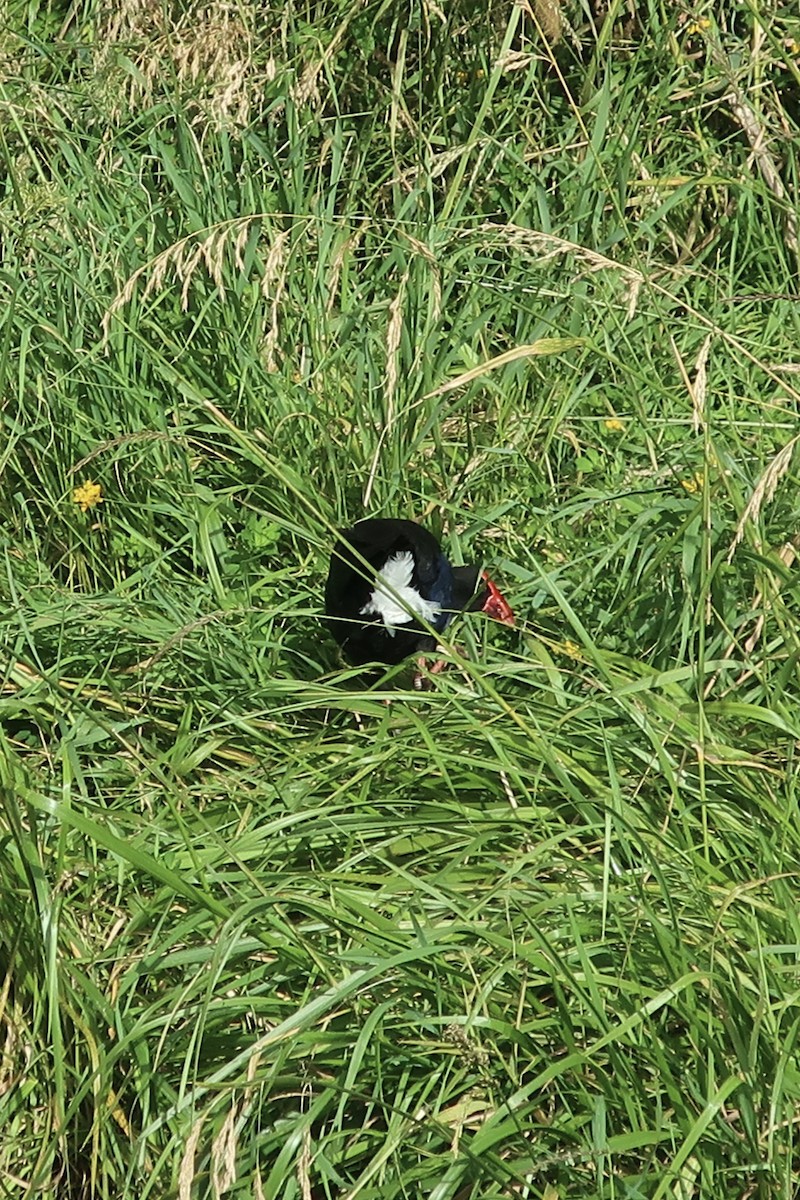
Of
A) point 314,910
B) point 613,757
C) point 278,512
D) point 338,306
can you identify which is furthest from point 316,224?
point 314,910

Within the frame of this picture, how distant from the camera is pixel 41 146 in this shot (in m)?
3.60

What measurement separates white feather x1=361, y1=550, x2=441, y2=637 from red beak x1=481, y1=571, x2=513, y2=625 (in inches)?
5.3

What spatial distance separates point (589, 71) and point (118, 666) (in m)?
1.77

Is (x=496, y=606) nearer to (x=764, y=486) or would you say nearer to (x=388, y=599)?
(x=388, y=599)

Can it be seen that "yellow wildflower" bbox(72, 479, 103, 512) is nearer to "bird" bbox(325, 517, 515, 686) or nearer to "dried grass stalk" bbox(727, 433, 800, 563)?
"bird" bbox(325, 517, 515, 686)

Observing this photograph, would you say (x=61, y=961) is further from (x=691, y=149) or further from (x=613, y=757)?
(x=691, y=149)

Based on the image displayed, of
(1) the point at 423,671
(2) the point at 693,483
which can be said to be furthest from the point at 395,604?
(2) the point at 693,483

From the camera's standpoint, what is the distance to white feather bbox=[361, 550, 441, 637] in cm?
255

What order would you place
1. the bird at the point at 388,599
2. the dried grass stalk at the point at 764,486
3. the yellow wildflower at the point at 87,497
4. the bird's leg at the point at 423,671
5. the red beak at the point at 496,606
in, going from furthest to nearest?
the yellow wildflower at the point at 87,497 → the red beak at the point at 496,606 → the bird at the point at 388,599 → the bird's leg at the point at 423,671 → the dried grass stalk at the point at 764,486

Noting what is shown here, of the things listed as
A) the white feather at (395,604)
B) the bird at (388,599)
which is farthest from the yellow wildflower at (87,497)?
the white feather at (395,604)

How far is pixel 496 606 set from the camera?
2771 millimetres

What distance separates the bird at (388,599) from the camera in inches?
101

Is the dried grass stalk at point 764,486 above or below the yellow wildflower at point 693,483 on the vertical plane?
above

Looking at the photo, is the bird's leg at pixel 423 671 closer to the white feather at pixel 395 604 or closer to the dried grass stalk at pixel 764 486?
the white feather at pixel 395 604
